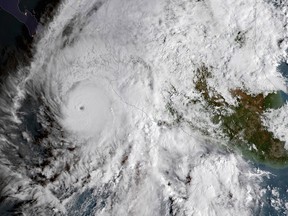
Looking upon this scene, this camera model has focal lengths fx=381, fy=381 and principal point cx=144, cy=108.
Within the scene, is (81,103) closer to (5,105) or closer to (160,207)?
(5,105)

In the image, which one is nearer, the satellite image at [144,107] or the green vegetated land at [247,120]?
the satellite image at [144,107]

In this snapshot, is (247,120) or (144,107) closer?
(144,107)

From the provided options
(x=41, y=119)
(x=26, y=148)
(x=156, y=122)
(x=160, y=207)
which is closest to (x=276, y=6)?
(x=156, y=122)

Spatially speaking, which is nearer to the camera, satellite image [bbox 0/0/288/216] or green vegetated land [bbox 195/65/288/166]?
satellite image [bbox 0/0/288/216]

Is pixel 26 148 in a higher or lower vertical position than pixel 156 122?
higher
